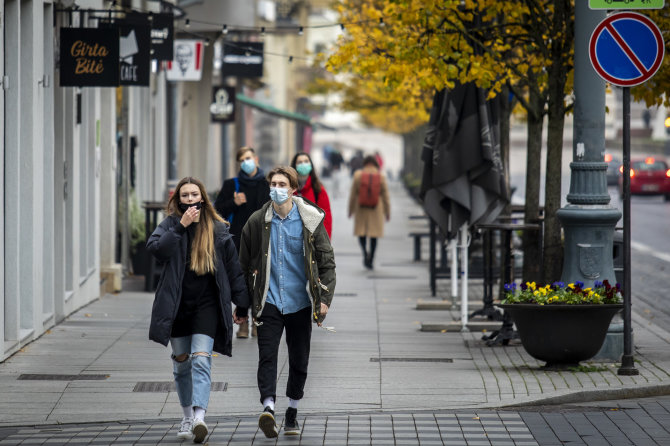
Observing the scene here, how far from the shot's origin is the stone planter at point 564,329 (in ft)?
34.1

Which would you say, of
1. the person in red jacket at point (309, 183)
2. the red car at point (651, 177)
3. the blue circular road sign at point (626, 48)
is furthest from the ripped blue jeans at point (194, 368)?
the red car at point (651, 177)

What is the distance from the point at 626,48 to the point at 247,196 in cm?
401

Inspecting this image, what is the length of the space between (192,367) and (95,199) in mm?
8202

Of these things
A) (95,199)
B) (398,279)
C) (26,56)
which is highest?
(26,56)

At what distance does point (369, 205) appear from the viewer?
21594 millimetres

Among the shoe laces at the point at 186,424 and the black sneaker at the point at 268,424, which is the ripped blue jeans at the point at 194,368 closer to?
the shoe laces at the point at 186,424

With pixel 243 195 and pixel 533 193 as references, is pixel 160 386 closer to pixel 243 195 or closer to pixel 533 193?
pixel 243 195

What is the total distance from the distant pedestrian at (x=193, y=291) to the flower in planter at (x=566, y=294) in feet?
10.2

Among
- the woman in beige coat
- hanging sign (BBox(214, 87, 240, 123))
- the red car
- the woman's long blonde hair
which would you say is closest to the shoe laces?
the woman's long blonde hair

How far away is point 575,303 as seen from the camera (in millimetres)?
10391

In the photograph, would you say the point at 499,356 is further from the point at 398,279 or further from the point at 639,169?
the point at 639,169

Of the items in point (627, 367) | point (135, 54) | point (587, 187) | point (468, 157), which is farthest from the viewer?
point (135, 54)

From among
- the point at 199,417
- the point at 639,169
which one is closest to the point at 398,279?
the point at 199,417

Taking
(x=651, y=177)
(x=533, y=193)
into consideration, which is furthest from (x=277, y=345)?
(x=651, y=177)
